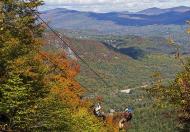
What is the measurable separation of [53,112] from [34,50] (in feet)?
18.0

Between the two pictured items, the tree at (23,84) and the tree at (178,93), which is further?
the tree at (23,84)

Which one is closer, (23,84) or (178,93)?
(178,93)

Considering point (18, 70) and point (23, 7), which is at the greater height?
point (23, 7)

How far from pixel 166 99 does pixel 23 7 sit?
71.8 ft

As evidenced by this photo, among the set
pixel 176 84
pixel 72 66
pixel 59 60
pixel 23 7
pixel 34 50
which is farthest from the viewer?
pixel 72 66

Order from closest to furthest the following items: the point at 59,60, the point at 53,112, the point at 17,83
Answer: the point at 17,83, the point at 53,112, the point at 59,60

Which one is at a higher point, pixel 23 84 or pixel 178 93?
pixel 178 93

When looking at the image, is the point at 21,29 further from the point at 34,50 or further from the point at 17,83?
the point at 17,83

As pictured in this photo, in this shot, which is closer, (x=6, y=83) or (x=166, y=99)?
(x=166, y=99)

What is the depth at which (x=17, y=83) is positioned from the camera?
26766mm

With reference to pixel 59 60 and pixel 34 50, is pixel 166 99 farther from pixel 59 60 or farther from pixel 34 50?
pixel 59 60

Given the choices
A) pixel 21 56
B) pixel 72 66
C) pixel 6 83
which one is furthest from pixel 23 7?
pixel 72 66

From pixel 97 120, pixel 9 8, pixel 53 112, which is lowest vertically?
pixel 97 120

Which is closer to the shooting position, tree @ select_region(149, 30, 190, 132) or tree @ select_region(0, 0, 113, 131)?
tree @ select_region(149, 30, 190, 132)
